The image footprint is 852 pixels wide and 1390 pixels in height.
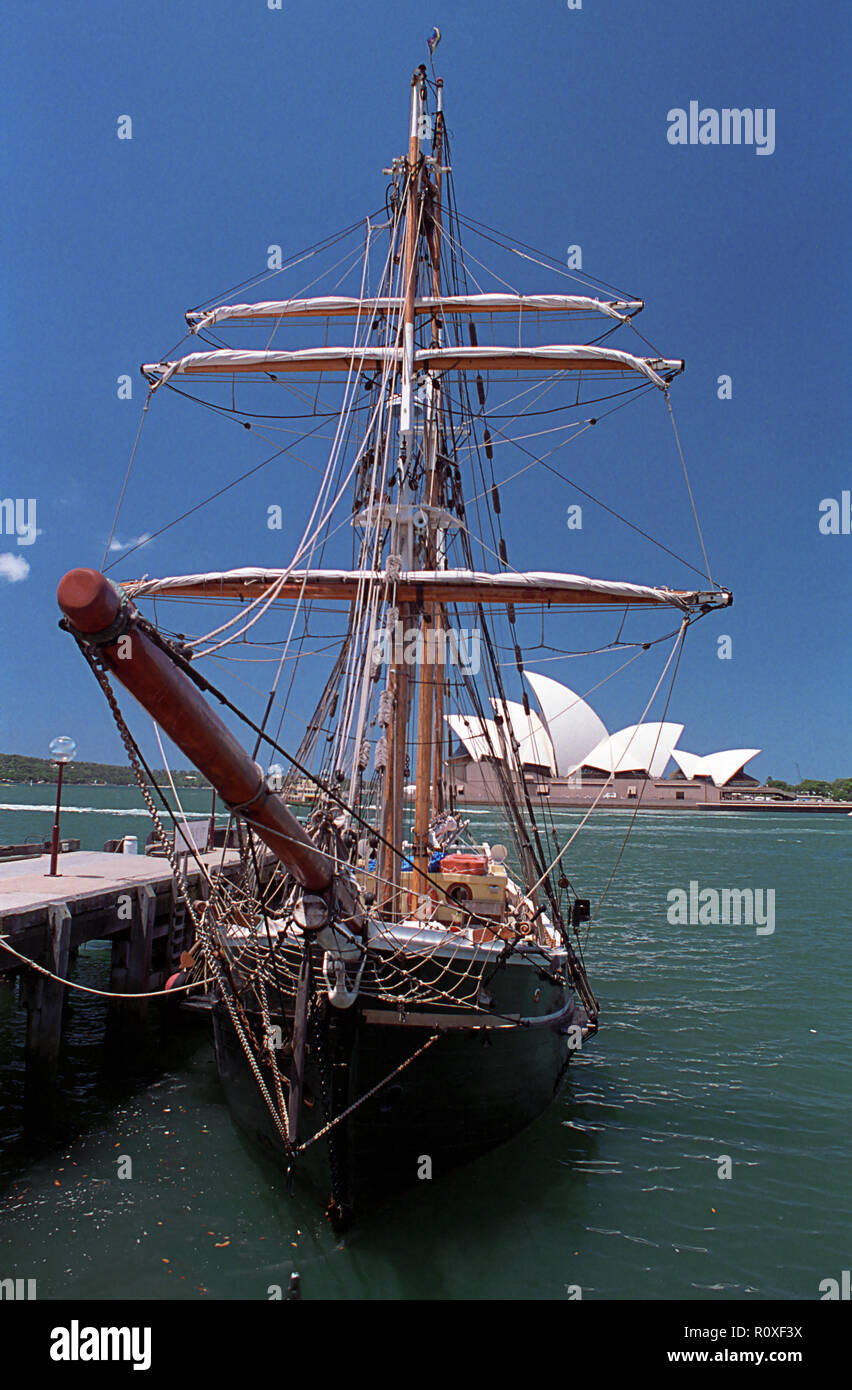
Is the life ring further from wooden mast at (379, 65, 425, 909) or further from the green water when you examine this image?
the green water

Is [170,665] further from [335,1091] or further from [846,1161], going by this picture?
[846,1161]

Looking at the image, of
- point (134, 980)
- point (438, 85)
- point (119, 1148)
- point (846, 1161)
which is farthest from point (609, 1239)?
point (438, 85)

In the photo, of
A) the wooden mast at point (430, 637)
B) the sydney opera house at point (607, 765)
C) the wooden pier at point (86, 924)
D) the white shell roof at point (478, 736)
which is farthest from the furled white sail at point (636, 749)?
the wooden pier at point (86, 924)

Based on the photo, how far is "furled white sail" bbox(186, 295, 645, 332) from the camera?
57.7 feet

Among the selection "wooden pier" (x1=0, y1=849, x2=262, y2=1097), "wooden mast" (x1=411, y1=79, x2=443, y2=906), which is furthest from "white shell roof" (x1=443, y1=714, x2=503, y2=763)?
"wooden pier" (x1=0, y1=849, x2=262, y2=1097)

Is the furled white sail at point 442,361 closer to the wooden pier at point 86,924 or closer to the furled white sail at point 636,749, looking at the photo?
the wooden pier at point 86,924

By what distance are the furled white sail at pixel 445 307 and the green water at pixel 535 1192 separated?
15380 mm

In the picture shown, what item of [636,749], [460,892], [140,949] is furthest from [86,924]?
[636,749]

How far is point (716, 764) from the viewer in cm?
11931

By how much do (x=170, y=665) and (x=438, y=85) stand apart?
58.8 ft

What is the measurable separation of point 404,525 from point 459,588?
4.83ft

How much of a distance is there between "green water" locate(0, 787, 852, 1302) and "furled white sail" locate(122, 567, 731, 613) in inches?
320

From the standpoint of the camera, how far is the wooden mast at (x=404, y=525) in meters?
11.3

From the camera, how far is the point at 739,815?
106938 millimetres
